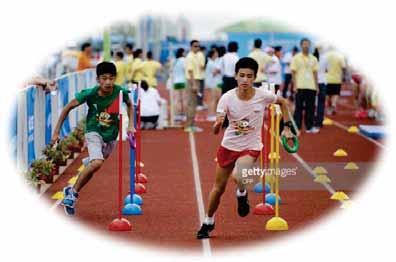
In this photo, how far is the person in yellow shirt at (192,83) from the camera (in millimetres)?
25328

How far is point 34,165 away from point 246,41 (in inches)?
1165

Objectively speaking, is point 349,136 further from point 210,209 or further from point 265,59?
point 210,209

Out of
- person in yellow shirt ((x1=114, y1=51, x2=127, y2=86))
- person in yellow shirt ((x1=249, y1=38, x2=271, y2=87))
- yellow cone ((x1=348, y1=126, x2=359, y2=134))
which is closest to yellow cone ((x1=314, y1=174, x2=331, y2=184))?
person in yellow shirt ((x1=249, y1=38, x2=271, y2=87))

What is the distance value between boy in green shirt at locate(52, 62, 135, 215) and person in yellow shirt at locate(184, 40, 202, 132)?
39.3 feet

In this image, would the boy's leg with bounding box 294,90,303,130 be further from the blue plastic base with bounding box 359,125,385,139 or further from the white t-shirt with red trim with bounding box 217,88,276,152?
the white t-shirt with red trim with bounding box 217,88,276,152

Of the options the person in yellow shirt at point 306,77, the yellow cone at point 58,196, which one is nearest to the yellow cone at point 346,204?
the yellow cone at point 58,196

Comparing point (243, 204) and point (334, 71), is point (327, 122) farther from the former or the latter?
point (243, 204)

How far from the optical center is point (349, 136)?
2427 centimetres

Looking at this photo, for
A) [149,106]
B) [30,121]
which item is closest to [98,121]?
[30,121]

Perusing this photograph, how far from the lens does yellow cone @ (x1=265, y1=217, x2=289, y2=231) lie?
40.4 ft

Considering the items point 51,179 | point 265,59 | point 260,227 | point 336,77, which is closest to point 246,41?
point 336,77

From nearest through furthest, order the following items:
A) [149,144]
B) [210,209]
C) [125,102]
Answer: [210,209] → [125,102] → [149,144]

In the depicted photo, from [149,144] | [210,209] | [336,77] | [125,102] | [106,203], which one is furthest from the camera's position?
[336,77]

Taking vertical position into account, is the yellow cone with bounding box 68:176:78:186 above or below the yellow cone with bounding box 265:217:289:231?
below
